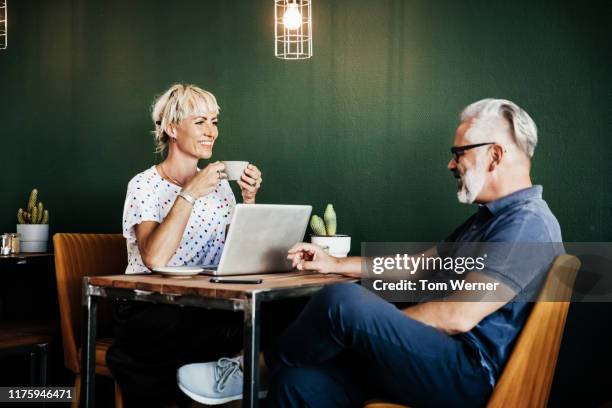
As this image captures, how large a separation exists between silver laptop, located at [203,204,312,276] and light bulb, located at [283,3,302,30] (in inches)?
44.1

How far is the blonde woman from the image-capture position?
246 cm

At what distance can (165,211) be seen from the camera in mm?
2822

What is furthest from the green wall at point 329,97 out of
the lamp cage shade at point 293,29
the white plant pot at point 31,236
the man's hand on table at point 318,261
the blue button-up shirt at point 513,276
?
the blue button-up shirt at point 513,276

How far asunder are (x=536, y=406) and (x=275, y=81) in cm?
221

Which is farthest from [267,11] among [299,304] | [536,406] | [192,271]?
[536,406]

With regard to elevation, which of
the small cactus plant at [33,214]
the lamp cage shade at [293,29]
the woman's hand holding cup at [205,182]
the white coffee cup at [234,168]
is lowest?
the small cactus plant at [33,214]

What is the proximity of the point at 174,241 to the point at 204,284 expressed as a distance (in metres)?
0.59

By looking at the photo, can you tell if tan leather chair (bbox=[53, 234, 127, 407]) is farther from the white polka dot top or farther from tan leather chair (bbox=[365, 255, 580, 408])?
tan leather chair (bbox=[365, 255, 580, 408])

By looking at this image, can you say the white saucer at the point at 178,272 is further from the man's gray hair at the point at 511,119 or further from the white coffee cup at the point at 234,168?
the man's gray hair at the point at 511,119

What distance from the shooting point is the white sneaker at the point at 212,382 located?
2.07 m

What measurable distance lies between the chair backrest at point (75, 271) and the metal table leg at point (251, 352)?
1.35 m

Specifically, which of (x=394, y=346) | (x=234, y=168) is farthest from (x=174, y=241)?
(x=394, y=346)

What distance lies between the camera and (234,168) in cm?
263

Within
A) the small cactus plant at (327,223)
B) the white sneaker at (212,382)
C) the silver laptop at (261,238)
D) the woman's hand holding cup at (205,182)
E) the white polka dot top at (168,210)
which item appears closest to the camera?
the white sneaker at (212,382)
